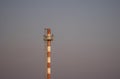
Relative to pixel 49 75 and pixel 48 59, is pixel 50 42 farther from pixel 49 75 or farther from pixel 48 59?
pixel 49 75

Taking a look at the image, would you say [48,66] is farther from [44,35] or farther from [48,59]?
[44,35]

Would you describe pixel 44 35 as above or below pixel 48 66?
above

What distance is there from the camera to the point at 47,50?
9.95 metres

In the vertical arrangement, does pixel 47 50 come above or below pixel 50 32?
below

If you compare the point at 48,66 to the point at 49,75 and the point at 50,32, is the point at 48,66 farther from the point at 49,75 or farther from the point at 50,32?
the point at 50,32

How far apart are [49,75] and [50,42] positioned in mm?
1900

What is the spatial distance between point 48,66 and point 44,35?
179 cm

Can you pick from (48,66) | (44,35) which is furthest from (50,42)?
(48,66)

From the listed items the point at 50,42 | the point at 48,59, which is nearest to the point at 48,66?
the point at 48,59

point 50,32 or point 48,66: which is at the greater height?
point 50,32

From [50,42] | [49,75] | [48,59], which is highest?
[50,42]

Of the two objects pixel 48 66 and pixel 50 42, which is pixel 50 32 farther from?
pixel 48 66

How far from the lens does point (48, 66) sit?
9797 millimetres

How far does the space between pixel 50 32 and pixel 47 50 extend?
3.59 feet
